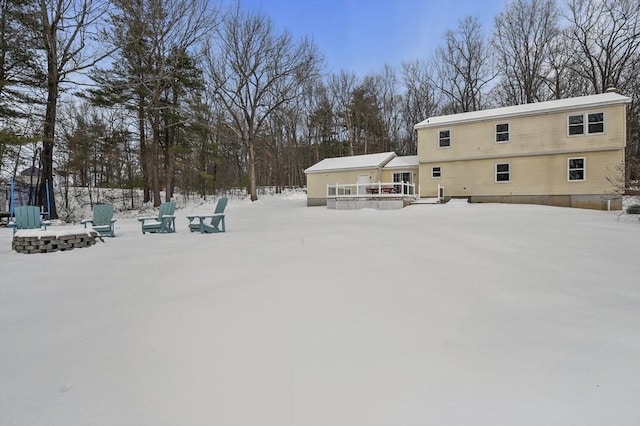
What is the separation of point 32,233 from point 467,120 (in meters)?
17.9

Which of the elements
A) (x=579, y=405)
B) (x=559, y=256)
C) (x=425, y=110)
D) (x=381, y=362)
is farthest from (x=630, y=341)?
(x=425, y=110)

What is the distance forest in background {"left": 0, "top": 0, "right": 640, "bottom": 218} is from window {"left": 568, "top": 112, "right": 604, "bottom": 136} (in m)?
2.04

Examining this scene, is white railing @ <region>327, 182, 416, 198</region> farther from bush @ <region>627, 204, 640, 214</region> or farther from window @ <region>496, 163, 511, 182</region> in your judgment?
bush @ <region>627, 204, 640, 214</region>

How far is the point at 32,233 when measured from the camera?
5832 millimetres

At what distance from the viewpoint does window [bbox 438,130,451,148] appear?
A: 59.8 ft

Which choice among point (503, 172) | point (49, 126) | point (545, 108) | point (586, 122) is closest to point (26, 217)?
point (49, 126)

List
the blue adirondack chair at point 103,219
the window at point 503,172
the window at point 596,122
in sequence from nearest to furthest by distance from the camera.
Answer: the blue adirondack chair at point 103,219
the window at point 596,122
the window at point 503,172

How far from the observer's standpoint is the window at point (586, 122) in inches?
590

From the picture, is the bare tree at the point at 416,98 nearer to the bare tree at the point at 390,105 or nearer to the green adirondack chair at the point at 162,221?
the bare tree at the point at 390,105

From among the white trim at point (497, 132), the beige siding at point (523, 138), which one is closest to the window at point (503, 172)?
the beige siding at point (523, 138)

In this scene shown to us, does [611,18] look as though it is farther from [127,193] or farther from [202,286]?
[127,193]

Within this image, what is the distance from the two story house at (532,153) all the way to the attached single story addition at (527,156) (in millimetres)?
34

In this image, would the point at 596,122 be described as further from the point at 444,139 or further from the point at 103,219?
the point at 103,219

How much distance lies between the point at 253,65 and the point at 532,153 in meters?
17.7
